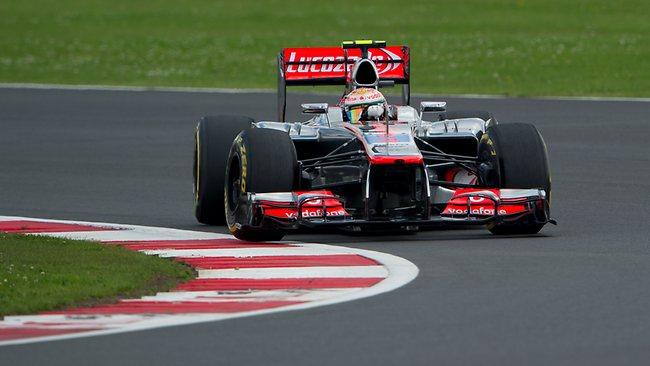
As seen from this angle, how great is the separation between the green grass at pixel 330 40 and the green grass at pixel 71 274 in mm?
18119

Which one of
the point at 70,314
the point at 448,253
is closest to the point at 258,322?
the point at 70,314

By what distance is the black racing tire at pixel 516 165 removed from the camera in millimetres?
13070

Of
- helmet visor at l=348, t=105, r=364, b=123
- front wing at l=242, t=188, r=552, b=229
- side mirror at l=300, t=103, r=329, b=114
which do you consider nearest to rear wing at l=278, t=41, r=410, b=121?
side mirror at l=300, t=103, r=329, b=114

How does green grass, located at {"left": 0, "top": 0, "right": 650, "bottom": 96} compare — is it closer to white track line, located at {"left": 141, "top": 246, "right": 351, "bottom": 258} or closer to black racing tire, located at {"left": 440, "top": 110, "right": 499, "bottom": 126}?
black racing tire, located at {"left": 440, "top": 110, "right": 499, "bottom": 126}

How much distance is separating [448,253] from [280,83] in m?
4.24

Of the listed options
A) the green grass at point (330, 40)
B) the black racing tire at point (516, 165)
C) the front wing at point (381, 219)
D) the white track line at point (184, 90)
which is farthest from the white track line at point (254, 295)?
the green grass at point (330, 40)

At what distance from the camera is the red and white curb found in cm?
882

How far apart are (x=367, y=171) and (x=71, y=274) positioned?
9.95ft

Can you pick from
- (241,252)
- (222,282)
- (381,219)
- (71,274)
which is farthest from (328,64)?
(71,274)

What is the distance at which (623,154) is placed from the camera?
19.6 meters

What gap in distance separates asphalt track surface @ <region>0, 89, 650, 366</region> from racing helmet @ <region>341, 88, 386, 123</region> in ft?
3.75

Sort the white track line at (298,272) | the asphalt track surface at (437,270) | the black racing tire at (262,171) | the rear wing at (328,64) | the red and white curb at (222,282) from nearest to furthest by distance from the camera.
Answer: the asphalt track surface at (437,270)
the red and white curb at (222,282)
the white track line at (298,272)
the black racing tire at (262,171)
the rear wing at (328,64)

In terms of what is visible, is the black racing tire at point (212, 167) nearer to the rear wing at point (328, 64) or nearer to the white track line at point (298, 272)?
the rear wing at point (328, 64)

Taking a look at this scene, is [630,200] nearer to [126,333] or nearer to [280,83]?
[280,83]
